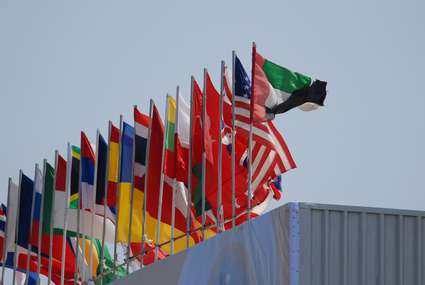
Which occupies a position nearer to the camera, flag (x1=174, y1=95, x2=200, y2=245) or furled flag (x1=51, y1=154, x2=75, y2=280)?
flag (x1=174, y1=95, x2=200, y2=245)

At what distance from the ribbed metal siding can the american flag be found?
10.2m

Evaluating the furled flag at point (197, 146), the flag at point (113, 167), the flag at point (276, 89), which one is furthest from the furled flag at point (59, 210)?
the flag at point (276, 89)

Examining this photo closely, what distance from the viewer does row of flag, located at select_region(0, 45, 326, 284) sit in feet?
90.5

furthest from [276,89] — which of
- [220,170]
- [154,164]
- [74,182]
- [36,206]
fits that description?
[36,206]

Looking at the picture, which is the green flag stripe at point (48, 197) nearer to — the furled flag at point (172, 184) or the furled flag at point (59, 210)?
the furled flag at point (59, 210)

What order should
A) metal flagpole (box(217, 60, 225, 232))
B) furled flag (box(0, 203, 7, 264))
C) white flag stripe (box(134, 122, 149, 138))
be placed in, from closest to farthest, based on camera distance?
1. metal flagpole (box(217, 60, 225, 232))
2. white flag stripe (box(134, 122, 149, 138))
3. furled flag (box(0, 203, 7, 264))

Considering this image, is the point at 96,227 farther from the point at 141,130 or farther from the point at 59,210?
the point at 141,130

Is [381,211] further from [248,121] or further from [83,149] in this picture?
[83,149]

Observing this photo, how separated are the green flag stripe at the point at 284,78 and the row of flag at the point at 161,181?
0.02 metres

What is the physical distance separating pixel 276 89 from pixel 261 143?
3.39 feet

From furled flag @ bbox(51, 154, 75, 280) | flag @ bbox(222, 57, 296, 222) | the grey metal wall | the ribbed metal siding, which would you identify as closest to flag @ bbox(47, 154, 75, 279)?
furled flag @ bbox(51, 154, 75, 280)

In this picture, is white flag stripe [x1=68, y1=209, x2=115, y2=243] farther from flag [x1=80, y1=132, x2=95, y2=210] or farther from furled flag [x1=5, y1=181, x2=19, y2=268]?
furled flag [x1=5, y1=181, x2=19, y2=268]

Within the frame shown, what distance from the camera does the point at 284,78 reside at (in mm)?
27344

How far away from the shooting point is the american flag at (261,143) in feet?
90.5
